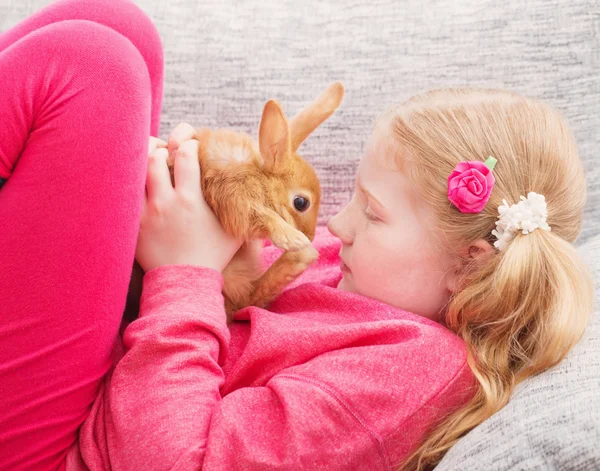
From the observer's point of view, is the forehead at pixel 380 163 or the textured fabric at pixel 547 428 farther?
the forehead at pixel 380 163

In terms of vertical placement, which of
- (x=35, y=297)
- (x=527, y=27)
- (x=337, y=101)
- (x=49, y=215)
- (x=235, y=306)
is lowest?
(x=235, y=306)

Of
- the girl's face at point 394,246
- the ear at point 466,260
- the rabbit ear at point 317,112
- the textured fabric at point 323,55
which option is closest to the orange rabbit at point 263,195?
the rabbit ear at point 317,112

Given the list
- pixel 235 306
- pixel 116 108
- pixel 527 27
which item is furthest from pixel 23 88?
pixel 527 27

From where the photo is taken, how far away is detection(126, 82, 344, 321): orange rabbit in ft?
3.64

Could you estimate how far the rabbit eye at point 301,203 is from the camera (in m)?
1.18

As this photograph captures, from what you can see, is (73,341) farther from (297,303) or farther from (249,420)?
(297,303)

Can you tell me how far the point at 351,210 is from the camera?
3.85 feet

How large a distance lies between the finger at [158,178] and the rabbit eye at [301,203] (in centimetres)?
22

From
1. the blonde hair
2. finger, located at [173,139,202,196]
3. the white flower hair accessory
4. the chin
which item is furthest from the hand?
the white flower hair accessory

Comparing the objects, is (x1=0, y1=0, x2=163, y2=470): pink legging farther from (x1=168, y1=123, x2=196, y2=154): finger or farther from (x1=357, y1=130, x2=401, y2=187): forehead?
(x1=357, y1=130, x2=401, y2=187): forehead

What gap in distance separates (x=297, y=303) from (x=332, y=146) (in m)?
0.54

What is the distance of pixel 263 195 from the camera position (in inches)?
44.9

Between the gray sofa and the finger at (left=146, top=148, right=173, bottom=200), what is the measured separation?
18.6 inches

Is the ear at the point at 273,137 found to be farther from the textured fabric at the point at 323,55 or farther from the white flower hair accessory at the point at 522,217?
the textured fabric at the point at 323,55
